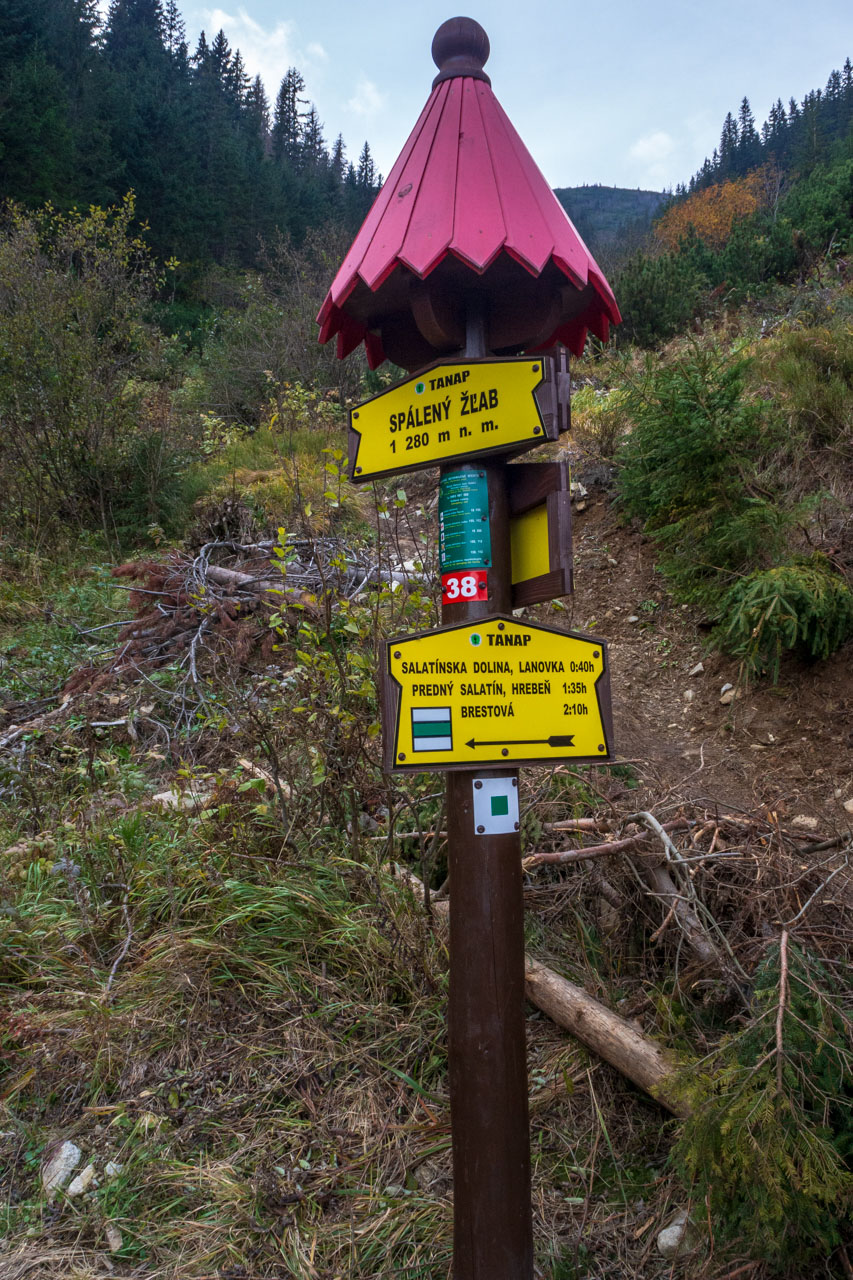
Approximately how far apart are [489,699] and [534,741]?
14 cm

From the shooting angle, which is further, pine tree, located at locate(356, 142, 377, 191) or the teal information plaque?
pine tree, located at locate(356, 142, 377, 191)

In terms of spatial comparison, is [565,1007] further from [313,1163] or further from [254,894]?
[254,894]

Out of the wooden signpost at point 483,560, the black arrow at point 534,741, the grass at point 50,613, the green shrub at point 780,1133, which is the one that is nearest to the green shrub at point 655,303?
the grass at point 50,613

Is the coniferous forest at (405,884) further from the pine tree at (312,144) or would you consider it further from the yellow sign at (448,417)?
the pine tree at (312,144)

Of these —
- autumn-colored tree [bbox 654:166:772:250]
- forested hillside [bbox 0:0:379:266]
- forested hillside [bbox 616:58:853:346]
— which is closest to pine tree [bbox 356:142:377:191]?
forested hillside [bbox 0:0:379:266]

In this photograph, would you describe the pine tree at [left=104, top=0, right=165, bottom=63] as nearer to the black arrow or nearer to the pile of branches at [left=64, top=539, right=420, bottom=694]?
the pile of branches at [left=64, top=539, right=420, bottom=694]

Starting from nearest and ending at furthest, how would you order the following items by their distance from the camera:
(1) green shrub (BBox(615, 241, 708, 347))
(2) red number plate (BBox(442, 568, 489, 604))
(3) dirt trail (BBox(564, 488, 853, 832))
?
1. (2) red number plate (BBox(442, 568, 489, 604))
2. (3) dirt trail (BBox(564, 488, 853, 832))
3. (1) green shrub (BBox(615, 241, 708, 347))

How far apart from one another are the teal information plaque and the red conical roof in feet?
1.19

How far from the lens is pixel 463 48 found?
6.12ft

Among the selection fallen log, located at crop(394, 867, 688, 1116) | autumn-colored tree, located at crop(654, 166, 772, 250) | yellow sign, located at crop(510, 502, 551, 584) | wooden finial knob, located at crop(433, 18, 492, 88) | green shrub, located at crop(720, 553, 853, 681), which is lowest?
fallen log, located at crop(394, 867, 688, 1116)

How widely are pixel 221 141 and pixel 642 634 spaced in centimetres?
3801

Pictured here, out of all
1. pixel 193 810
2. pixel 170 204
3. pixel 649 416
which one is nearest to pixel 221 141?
pixel 170 204

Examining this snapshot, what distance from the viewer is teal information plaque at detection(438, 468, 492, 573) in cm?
175

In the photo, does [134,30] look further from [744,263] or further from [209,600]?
[209,600]
